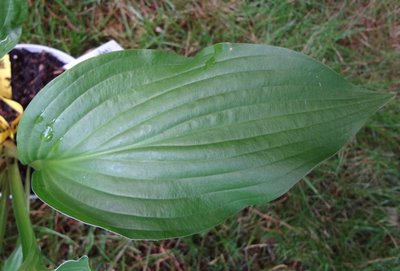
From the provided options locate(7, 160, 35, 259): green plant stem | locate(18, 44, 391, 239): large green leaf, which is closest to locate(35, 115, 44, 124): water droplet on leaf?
locate(18, 44, 391, 239): large green leaf

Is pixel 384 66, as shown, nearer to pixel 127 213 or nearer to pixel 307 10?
pixel 307 10

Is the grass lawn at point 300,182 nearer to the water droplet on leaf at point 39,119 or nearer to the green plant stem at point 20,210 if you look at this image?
→ the green plant stem at point 20,210

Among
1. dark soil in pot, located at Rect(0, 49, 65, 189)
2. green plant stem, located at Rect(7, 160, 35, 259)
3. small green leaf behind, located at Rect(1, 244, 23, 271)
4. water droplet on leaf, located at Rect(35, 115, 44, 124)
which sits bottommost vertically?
small green leaf behind, located at Rect(1, 244, 23, 271)

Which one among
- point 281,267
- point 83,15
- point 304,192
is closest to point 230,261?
point 281,267

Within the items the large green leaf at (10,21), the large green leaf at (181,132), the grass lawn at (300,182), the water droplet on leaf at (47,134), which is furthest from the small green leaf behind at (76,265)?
the grass lawn at (300,182)

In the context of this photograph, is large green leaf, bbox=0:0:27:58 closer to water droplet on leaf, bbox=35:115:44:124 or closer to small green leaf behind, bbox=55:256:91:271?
water droplet on leaf, bbox=35:115:44:124

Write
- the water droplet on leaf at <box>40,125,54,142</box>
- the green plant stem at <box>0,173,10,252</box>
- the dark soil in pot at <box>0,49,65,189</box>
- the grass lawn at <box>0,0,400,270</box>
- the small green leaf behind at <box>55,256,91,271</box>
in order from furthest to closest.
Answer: the grass lawn at <box>0,0,400,270</box> < the dark soil in pot at <box>0,49,65,189</box> < the green plant stem at <box>0,173,10,252</box> < the water droplet on leaf at <box>40,125,54,142</box> < the small green leaf behind at <box>55,256,91,271</box>

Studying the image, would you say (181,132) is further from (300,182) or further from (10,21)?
(300,182)

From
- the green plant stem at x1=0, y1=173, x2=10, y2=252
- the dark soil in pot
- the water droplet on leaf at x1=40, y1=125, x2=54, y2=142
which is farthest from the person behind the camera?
the dark soil in pot
